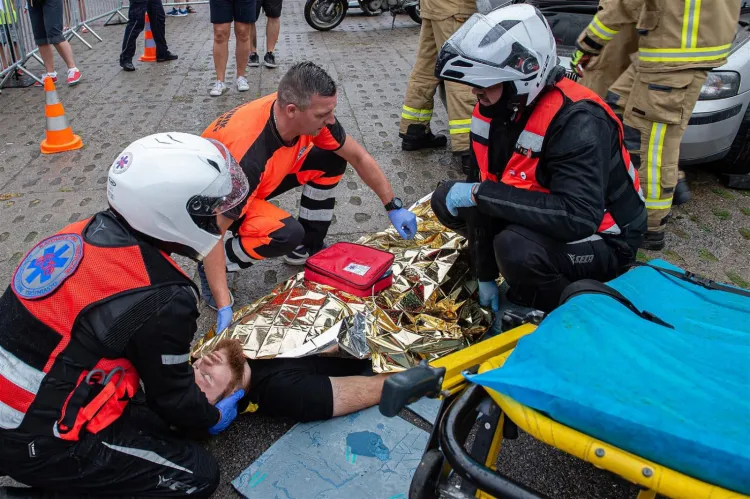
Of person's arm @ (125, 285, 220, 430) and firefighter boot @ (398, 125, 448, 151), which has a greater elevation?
person's arm @ (125, 285, 220, 430)

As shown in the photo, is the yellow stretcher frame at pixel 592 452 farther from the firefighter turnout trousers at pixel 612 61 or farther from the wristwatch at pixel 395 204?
the firefighter turnout trousers at pixel 612 61

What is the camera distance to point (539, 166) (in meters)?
2.49

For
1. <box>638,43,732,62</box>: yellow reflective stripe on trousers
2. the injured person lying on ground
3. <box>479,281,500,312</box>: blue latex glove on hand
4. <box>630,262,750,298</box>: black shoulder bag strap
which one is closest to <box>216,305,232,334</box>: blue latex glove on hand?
the injured person lying on ground

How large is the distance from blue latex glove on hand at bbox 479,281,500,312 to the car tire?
8.59 ft

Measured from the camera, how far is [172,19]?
36.9 ft

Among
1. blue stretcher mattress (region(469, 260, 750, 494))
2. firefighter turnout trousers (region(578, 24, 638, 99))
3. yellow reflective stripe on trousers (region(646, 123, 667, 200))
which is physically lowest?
yellow reflective stripe on trousers (region(646, 123, 667, 200))

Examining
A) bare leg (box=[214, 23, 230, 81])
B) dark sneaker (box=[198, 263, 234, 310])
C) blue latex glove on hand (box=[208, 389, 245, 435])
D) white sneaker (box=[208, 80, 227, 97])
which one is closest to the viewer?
blue latex glove on hand (box=[208, 389, 245, 435])

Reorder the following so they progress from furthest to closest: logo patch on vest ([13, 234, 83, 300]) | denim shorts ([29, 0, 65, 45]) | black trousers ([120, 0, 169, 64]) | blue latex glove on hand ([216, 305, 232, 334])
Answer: black trousers ([120, 0, 169, 64])
denim shorts ([29, 0, 65, 45])
blue latex glove on hand ([216, 305, 232, 334])
logo patch on vest ([13, 234, 83, 300])

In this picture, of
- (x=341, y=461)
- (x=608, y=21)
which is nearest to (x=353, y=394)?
(x=341, y=461)

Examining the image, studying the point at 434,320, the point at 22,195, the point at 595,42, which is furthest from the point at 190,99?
the point at 434,320

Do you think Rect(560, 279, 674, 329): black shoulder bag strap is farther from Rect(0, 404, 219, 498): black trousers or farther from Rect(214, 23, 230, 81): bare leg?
Rect(214, 23, 230, 81): bare leg

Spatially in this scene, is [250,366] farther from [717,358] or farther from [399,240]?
[717,358]

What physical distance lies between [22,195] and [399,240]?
2.86 m

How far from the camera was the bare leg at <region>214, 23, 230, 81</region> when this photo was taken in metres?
5.83
